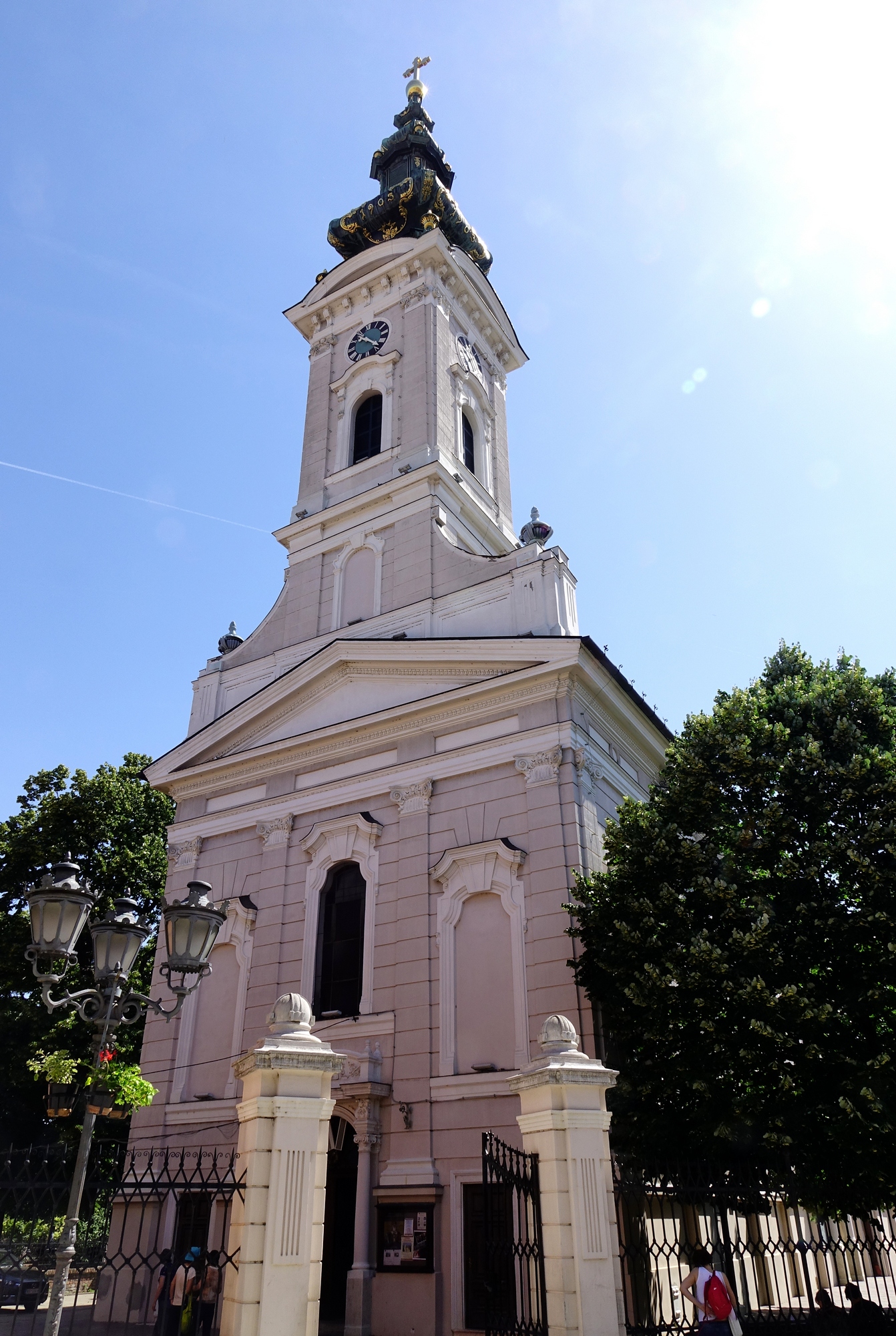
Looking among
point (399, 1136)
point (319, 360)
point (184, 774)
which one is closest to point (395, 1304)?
point (399, 1136)

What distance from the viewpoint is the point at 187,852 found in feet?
74.9

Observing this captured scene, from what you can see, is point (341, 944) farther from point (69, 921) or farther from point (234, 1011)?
point (69, 921)

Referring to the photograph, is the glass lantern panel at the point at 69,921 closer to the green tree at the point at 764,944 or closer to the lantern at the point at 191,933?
the lantern at the point at 191,933

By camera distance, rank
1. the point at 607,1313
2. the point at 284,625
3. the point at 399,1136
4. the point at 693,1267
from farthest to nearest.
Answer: the point at 284,625
the point at 399,1136
the point at 693,1267
the point at 607,1313

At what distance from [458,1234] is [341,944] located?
19.7ft

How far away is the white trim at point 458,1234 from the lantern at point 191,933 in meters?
8.95

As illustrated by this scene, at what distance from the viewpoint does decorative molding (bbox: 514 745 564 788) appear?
18.1 meters

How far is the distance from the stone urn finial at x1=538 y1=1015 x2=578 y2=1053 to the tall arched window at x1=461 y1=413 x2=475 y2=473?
20663 mm

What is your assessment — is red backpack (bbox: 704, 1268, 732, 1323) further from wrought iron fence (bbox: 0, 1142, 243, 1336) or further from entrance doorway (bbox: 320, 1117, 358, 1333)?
entrance doorway (bbox: 320, 1117, 358, 1333)

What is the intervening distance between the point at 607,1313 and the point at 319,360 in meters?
27.0

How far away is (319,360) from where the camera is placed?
30.0m

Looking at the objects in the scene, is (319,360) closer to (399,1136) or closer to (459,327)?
(459,327)

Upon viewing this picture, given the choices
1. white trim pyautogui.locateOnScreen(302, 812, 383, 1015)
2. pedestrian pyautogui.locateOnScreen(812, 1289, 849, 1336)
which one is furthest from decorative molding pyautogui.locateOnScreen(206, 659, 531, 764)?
pedestrian pyautogui.locateOnScreen(812, 1289, 849, 1336)

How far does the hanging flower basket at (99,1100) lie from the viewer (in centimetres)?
802
